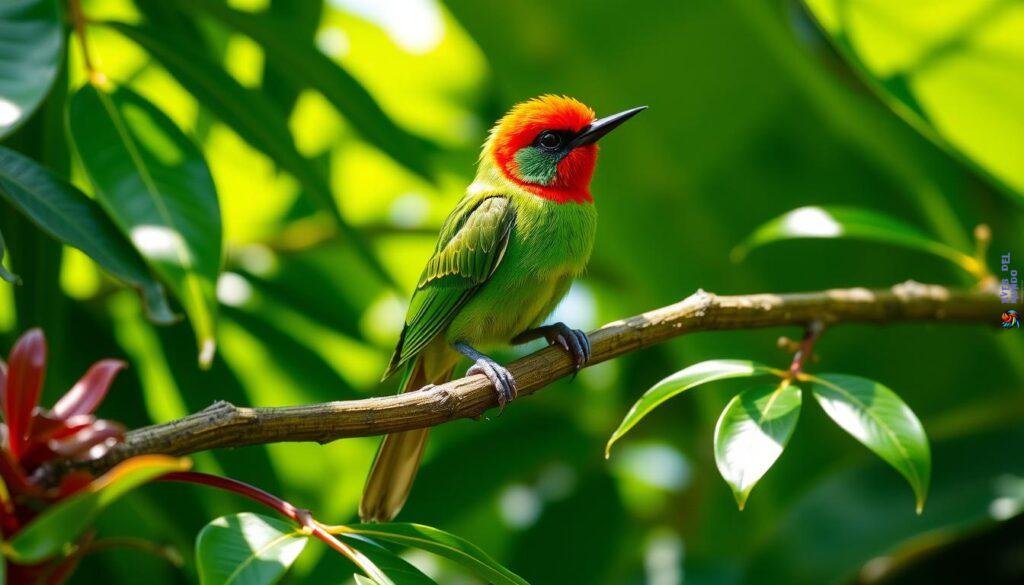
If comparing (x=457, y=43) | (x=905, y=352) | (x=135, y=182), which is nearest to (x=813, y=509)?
(x=905, y=352)

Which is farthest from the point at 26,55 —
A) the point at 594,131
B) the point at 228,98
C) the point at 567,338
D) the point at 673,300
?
the point at 673,300

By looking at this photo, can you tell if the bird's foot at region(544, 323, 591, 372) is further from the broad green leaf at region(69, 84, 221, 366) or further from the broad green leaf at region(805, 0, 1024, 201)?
the broad green leaf at region(805, 0, 1024, 201)

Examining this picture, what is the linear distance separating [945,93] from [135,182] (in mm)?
1893

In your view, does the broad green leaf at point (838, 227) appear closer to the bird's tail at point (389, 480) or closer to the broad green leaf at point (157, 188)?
the bird's tail at point (389, 480)

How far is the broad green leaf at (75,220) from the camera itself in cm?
168

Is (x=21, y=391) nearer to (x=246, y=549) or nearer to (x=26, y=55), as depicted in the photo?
(x=246, y=549)

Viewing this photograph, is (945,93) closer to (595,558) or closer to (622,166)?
(622,166)

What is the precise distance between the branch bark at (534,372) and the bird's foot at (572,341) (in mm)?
43

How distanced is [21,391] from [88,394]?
3.1 inches

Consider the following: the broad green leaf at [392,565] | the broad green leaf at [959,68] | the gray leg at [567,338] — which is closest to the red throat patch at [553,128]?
the gray leg at [567,338]

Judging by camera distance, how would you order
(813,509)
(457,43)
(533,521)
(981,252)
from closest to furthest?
(981,252) → (813,509) → (533,521) → (457,43)

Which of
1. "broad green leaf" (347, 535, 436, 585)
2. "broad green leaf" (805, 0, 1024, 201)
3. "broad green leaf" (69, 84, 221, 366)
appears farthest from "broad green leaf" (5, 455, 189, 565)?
"broad green leaf" (805, 0, 1024, 201)

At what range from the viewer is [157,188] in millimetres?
1898

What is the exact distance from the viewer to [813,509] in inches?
115
